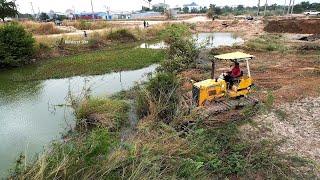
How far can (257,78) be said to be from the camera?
54.2ft

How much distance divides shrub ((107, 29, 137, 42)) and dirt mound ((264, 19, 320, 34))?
60.5 ft

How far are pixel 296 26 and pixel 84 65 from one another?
30045 mm

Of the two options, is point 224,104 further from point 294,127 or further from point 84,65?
point 84,65

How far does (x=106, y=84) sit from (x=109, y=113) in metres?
6.28

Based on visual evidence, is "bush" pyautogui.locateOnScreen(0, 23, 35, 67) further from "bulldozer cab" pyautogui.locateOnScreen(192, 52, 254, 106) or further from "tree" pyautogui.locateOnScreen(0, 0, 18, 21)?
"tree" pyautogui.locateOnScreen(0, 0, 18, 21)

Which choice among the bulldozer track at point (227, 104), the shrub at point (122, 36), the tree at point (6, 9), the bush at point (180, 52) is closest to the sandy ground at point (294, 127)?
the bulldozer track at point (227, 104)

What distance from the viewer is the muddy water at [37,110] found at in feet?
35.4

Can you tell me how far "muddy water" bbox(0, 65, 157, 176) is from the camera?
10797 millimetres

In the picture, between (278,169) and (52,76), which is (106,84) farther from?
(278,169)

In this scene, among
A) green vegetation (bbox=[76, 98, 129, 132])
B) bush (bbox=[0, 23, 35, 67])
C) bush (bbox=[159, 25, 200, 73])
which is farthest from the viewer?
bush (bbox=[0, 23, 35, 67])

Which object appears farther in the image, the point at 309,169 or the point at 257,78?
the point at 257,78

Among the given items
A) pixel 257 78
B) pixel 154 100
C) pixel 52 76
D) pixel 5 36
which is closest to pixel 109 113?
pixel 154 100

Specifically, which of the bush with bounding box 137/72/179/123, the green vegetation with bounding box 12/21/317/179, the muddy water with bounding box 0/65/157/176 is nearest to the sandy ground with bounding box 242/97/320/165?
the green vegetation with bounding box 12/21/317/179

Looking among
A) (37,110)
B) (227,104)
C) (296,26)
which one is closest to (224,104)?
(227,104)
